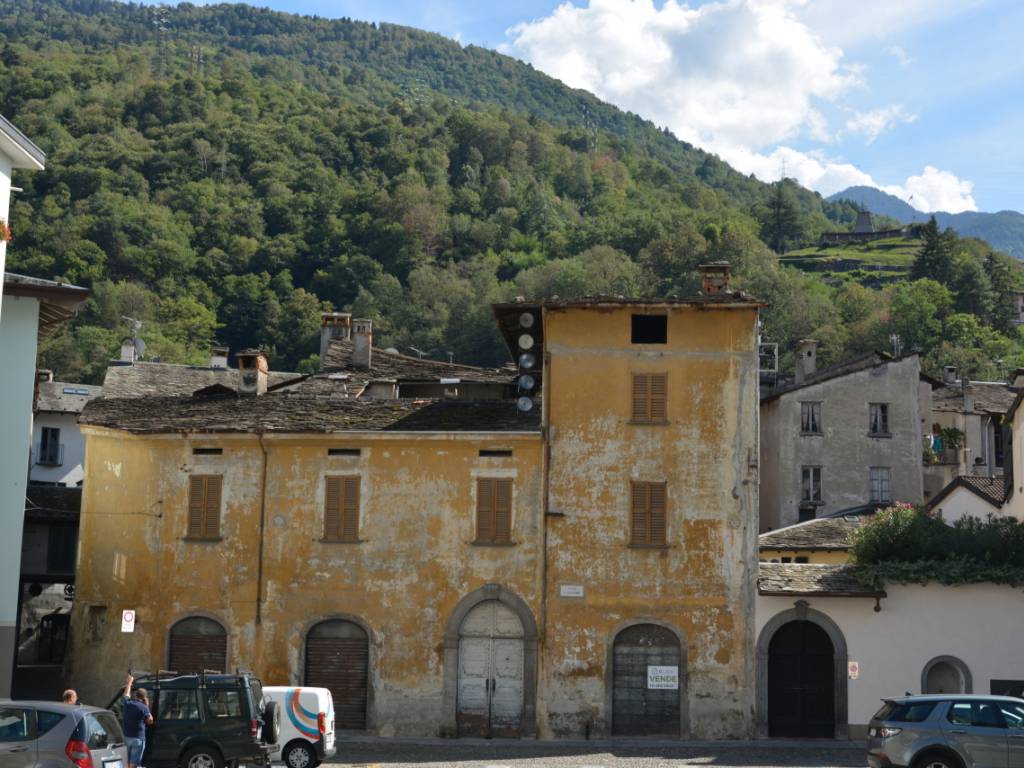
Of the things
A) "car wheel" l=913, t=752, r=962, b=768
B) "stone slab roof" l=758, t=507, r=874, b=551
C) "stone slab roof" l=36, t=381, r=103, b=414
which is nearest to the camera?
"car wheel" l=913, t=752, r=962, b=768

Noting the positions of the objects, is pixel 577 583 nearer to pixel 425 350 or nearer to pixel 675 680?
pixel 675 680

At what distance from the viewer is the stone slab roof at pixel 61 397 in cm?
6706

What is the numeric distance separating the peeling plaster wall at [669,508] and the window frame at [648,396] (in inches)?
4.9

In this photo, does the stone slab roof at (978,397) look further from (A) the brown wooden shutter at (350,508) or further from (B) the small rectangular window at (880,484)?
(A) the brown wooden shutter at (350,508)

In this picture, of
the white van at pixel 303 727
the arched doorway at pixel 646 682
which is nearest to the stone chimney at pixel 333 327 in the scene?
the arched doorway at pixel 646 682

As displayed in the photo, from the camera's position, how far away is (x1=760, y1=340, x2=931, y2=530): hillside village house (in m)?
59.8

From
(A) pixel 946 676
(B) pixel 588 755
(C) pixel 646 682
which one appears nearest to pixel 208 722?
(B) pixel 588 755

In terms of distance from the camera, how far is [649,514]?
3484 centimetres

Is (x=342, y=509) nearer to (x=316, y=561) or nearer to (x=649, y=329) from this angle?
(x=316, y=561)

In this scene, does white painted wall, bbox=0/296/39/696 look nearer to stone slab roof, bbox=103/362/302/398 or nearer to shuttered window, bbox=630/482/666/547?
shuttered window, bbox=630/482/666/547

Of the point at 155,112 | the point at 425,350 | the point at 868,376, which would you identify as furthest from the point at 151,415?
the point at 155,112

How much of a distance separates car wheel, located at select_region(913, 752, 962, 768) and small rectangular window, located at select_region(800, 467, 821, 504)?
124 feet

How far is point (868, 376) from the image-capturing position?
60406 millimetres

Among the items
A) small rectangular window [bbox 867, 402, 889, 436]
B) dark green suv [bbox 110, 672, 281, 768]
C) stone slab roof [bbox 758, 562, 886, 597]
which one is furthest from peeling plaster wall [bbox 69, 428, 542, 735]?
small rectangular window [bbox 867, 402, 889, 436]
